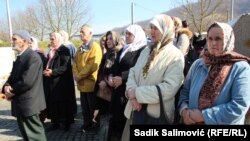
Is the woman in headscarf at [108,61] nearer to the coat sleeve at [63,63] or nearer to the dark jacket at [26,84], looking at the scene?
the coat sleeve at [63,63]

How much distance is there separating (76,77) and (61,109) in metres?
0.79

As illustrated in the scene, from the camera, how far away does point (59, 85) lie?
20.7 ft

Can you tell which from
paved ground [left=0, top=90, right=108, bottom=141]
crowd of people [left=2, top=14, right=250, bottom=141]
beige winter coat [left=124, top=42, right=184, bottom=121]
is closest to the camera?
crowd of people [left=2, top=14, right=250, bottom=141]

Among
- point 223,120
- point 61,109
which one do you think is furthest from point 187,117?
point 61,109

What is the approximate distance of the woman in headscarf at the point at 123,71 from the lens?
4352 millimetres

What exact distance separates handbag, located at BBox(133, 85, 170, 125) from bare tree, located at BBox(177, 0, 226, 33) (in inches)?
803

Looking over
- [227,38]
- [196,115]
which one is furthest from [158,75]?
[227,38]

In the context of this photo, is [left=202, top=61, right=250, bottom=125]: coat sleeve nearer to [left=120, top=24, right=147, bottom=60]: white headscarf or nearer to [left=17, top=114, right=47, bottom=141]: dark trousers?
[left=120, top=24, right=147, bottom=60]: white headscarf

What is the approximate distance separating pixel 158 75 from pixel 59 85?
11.0ft

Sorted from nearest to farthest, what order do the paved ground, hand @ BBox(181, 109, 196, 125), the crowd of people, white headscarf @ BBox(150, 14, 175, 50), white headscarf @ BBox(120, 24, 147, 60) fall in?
1. the crowd of people
2. hand @ BBox(181, 109, 196, 125)
3. white headscarf @ BBox(150, 14, 175, 50)
4. white headscarf @ BBox(120, 24, 147, 60)
5. the paved ground

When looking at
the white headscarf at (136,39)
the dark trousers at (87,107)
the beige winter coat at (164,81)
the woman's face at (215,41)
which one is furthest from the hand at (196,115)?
the dark trousers at (87,107)

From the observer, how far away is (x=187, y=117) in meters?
2.98

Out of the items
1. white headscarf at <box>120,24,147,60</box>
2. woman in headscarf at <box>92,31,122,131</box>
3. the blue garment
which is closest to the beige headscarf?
the blue garment

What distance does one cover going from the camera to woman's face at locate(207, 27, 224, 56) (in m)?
2.86
